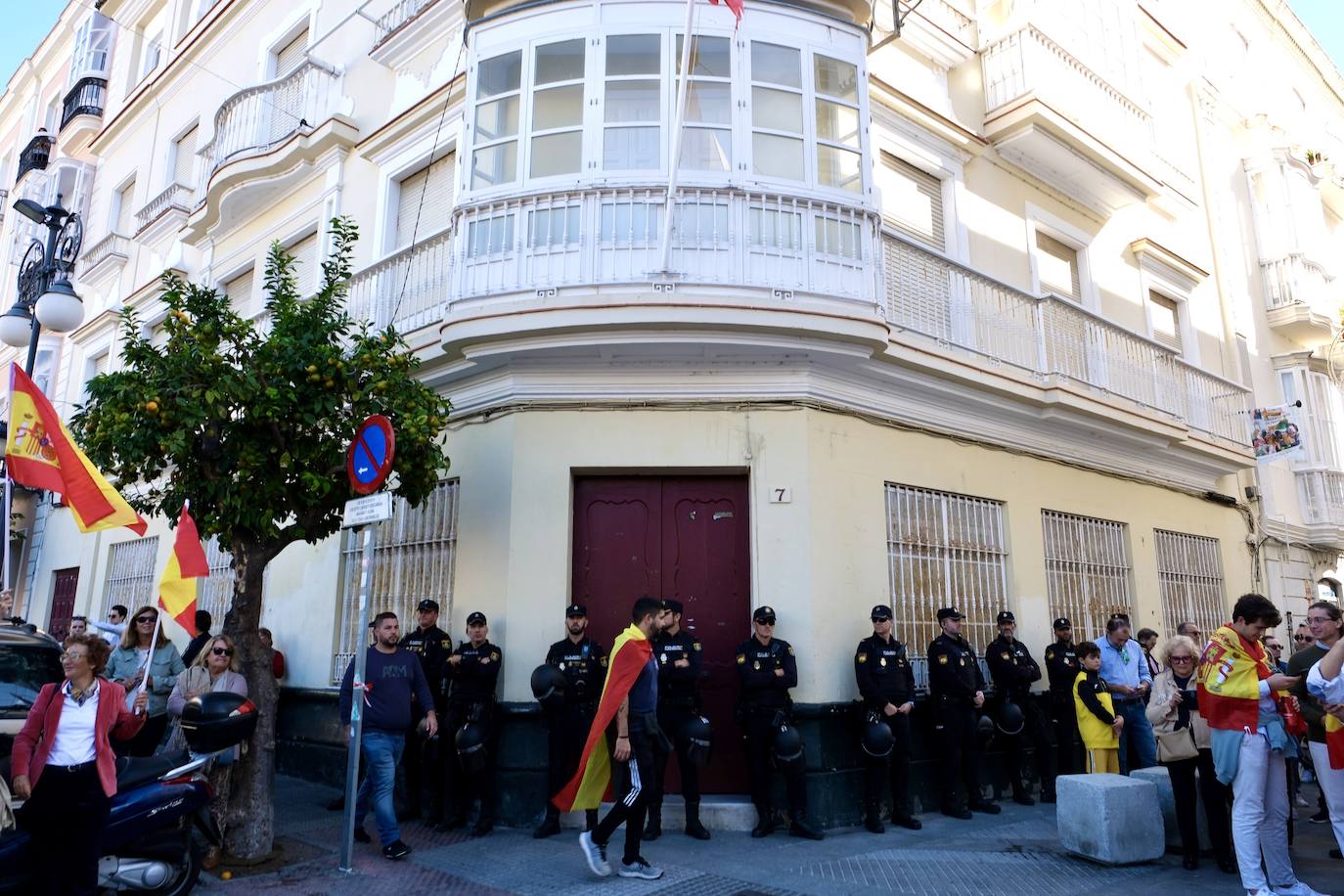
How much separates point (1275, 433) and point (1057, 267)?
4.54 meters

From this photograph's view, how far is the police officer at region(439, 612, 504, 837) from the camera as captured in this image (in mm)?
7676

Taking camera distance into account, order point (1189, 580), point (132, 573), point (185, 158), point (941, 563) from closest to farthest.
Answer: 1. point (941, 563)
2. point (1189, 580)
3. point (132, 573)
4. point (185, 158)

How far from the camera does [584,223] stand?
27.2 feet

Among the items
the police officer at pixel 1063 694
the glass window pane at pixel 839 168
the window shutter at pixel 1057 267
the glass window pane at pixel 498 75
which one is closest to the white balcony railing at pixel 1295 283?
the window shutter at pixel 1057 267

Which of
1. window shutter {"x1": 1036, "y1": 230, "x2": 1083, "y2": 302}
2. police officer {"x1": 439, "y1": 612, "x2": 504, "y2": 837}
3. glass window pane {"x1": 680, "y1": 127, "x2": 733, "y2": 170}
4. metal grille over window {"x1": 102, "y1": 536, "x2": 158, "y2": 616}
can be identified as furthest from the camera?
metal grille over window {"x1": 102, "y1": 536, "x2": 158, "y2": 616}

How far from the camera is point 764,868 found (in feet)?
21.2

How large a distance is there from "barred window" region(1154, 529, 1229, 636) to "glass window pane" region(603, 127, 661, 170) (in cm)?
868

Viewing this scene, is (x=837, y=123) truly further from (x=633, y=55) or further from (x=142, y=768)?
(x=142, y=768)

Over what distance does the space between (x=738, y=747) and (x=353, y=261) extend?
746cm

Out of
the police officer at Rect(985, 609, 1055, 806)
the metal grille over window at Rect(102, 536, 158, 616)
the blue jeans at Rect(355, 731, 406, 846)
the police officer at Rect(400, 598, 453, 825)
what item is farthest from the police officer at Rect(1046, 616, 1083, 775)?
the metal grille over window at Rect(102, 536, 158, 616)

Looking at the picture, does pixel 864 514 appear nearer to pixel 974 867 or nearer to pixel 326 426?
pixel 974 867

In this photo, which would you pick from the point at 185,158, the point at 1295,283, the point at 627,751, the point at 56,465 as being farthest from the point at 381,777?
the point at 1295,283

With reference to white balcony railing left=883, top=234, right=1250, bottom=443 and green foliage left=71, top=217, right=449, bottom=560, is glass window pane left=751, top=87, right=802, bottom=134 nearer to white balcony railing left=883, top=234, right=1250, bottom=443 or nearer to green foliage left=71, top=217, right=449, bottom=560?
white balcony railing left=883, top=234, right=1250, bottom=443

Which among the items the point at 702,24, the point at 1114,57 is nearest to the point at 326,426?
the point at 702,24
